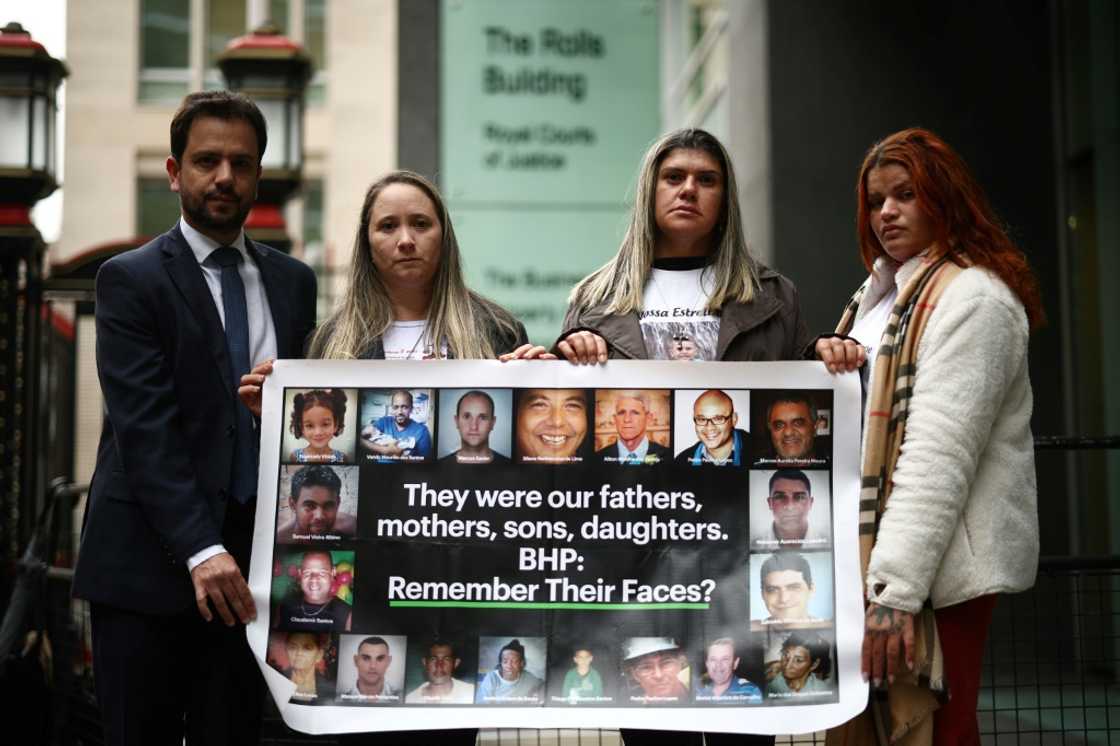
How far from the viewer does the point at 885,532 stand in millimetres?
3365

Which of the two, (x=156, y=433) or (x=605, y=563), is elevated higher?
(x=156, y=433)

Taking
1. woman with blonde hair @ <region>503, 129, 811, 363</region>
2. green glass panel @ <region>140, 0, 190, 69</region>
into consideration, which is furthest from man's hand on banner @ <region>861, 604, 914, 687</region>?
green glass panel @ <region>140, 0, 190, 69</region>

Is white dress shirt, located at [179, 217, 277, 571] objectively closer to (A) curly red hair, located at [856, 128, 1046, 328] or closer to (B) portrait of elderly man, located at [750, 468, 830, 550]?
(B) portrait of elderly man, located at [750, 468, 830, 550]

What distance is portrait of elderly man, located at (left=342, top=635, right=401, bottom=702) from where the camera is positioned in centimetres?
357

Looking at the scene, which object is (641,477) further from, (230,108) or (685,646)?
(230,108)

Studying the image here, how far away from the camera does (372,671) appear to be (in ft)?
11.8

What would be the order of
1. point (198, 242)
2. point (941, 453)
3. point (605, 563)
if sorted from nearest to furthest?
point (941, 453)
point (605, 563)
point (198, 242)

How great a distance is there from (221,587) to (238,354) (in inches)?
26.2

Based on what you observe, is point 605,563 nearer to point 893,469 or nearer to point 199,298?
point 893,469

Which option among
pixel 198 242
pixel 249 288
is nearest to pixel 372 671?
pixel 249 288

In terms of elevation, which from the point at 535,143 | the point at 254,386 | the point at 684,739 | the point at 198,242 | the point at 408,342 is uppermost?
the point at 535,143

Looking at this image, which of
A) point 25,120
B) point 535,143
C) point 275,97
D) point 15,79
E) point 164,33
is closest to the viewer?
point 25,120

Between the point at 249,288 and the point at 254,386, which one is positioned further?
the point at 249,288

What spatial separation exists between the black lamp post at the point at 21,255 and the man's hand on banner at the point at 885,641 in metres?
5.17
